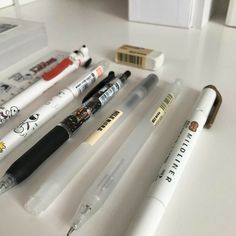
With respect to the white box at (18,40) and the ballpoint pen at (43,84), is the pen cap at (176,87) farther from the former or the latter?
the white box at (18,40)

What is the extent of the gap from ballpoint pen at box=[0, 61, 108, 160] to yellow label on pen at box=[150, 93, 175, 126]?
0.11 metres

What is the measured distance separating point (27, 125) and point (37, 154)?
2.0 inches

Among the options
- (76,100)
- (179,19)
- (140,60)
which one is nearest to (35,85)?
(76,100)

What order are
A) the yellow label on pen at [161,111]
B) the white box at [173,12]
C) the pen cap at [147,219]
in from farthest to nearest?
the white box at [173,12]
the yellow label on pen at [161,111]
the pen cap at [147,219]

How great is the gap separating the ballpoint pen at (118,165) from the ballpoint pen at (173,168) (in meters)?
0.03

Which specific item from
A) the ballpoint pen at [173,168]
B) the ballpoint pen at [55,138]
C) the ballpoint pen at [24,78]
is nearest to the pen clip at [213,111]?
the ballpoint pen at [173,168]

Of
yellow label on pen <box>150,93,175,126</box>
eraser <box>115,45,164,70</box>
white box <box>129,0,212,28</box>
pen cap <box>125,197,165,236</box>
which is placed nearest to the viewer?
pen cap <box>125,197,165,236</box>

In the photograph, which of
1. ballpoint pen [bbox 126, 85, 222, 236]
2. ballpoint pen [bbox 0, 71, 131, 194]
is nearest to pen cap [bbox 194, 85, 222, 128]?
ballpoint pen [bbox 126, 85, 222, 236]

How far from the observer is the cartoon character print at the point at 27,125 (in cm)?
30

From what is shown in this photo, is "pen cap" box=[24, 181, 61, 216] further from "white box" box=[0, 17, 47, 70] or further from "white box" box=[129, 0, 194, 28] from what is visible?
"white box" box=[129, 0, 194, 28]

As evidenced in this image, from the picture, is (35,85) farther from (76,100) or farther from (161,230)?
(161,230)

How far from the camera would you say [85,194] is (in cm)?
24

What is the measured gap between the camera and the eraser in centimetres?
44

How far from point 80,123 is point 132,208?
0.12m
